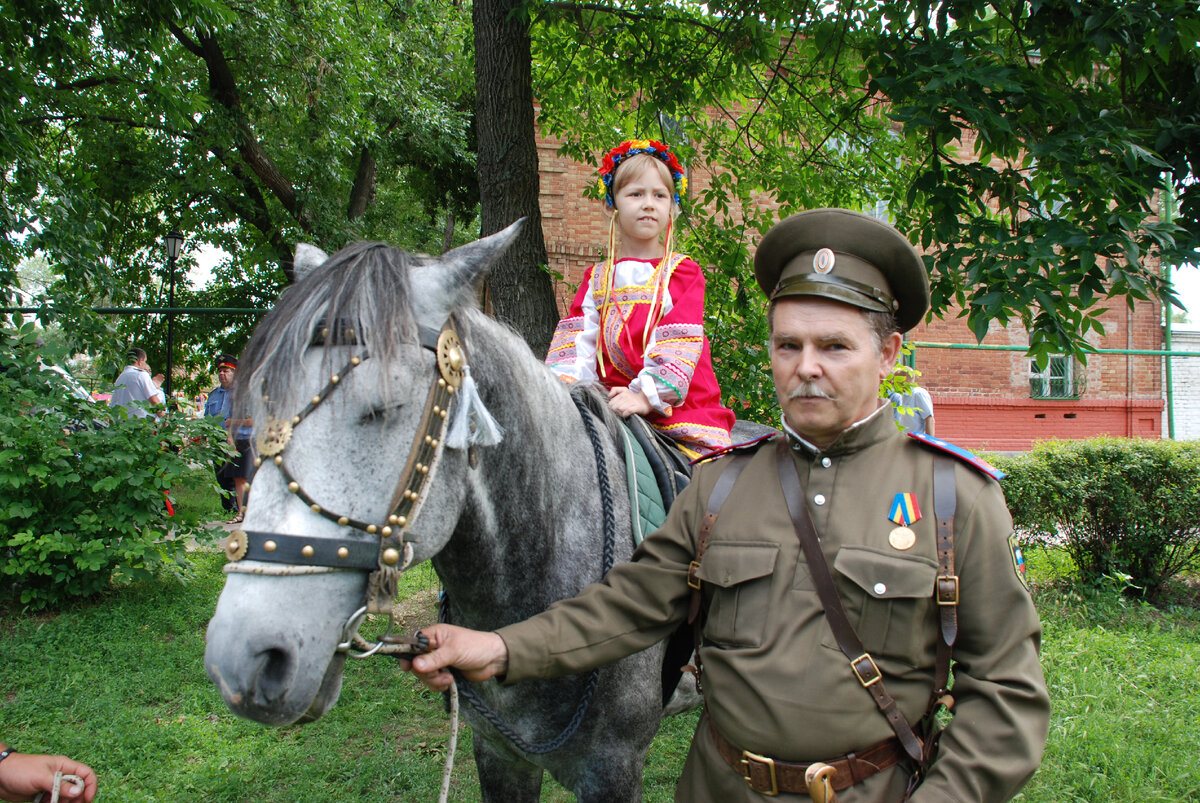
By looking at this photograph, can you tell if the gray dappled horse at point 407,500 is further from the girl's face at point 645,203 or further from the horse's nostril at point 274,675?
the girl's face at point 645,203

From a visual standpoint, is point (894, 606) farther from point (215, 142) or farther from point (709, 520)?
point (215, 142)

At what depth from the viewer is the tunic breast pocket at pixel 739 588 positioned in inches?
61.3

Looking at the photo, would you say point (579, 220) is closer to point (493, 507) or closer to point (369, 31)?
point (369, 31)

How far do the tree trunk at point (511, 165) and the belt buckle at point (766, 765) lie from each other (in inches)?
154

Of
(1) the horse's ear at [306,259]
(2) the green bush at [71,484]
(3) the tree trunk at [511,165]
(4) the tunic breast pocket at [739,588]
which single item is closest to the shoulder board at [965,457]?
(4) the tunic breast pocket at [739,588]

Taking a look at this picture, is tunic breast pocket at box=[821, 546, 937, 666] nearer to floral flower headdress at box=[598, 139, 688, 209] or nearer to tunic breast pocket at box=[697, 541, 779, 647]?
tunic breast pocket at box=[697, 541, 779, 647]

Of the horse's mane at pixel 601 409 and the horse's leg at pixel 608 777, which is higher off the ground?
the horse's mane at pixel 601 409

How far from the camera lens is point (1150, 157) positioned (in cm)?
289

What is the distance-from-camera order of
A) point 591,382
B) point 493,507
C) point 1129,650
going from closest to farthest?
point 493,507 → point 591,382 → point 1129,650

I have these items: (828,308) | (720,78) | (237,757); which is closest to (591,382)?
(828,308)

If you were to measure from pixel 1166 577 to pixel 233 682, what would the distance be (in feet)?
24.3

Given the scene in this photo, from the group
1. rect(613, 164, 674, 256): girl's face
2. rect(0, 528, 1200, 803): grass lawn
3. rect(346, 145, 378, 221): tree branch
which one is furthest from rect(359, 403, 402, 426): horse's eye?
rect(346, 145, 378, 221): tree branch

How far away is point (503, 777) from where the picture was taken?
236cm

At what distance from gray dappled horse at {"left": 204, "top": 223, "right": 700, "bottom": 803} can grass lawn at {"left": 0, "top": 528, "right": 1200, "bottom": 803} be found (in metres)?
1.89
